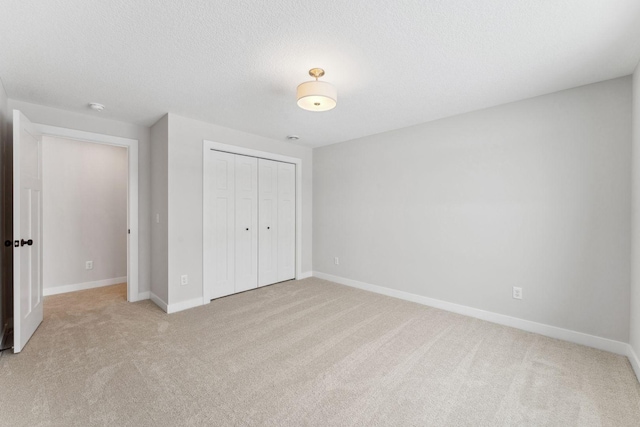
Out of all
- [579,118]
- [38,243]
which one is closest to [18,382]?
[38,243]

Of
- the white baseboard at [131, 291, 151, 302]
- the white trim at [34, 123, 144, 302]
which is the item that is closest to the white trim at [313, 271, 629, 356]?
the white baseboard at [131, 291, 151, 302]

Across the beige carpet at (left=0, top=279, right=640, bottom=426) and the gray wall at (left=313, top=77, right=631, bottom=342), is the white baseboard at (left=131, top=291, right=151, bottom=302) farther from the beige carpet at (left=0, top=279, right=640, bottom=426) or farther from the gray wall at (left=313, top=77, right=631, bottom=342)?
the gray wall at (left=313, top=77, right=631, bottom=342)

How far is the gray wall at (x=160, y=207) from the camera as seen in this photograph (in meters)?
3.33

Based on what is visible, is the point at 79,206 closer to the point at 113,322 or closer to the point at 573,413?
the point at 113,322

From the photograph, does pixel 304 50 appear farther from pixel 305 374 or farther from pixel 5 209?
pixel 5 209

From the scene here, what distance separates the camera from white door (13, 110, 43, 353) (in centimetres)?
229

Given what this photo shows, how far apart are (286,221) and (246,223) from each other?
0.79 m

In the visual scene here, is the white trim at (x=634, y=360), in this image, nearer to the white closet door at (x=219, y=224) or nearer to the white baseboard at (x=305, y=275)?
the white baseboard at (x=305, y=275)

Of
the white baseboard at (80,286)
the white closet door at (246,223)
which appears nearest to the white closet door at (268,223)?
the white closet door at (246,223)

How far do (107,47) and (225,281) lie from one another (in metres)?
2.88

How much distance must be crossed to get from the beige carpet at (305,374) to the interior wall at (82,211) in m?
1.24

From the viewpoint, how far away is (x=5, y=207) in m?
2.71

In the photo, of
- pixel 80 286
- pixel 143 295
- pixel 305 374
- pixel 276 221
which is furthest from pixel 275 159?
pixel 80 286

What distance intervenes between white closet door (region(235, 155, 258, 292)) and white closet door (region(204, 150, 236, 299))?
0.27ft
